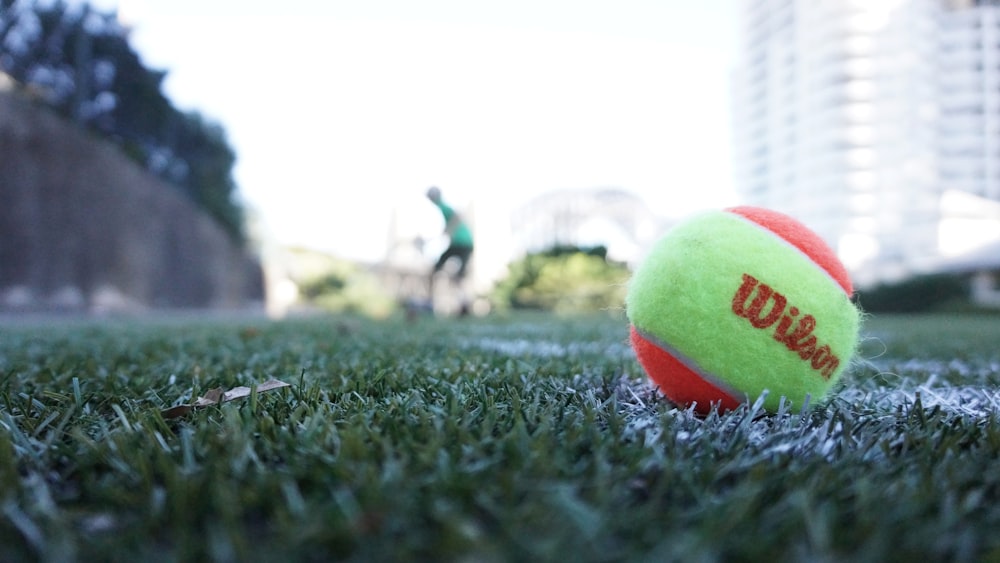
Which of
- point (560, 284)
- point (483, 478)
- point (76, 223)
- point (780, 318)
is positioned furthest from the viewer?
point (560, 284)

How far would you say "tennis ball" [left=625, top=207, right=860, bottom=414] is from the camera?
1154mm

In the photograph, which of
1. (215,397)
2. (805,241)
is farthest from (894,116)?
(215,397)

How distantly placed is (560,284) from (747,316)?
46.0 feet

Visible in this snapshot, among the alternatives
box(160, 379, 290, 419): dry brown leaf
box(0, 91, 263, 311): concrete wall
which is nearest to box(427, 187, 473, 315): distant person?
box(0, 91, 263, 311): concrete wall

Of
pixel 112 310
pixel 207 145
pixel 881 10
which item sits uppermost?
pixel 881 10

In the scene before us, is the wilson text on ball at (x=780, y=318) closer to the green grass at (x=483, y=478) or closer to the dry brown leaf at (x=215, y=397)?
the green grass at (x=483, y=478)

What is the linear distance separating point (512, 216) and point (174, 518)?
3596 centimetres

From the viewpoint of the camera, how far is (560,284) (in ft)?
49.6

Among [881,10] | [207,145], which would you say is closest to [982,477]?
[207,145]

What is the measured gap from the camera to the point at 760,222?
1.27 metres

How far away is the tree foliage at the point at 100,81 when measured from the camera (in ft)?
25.4

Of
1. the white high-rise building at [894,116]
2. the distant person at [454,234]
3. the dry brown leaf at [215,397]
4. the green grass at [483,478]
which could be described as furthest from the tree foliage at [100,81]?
the white high-rise building at [894,116]

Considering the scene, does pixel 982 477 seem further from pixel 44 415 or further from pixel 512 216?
pixel 512 216

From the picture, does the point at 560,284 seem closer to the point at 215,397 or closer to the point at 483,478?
the point at 215,397
